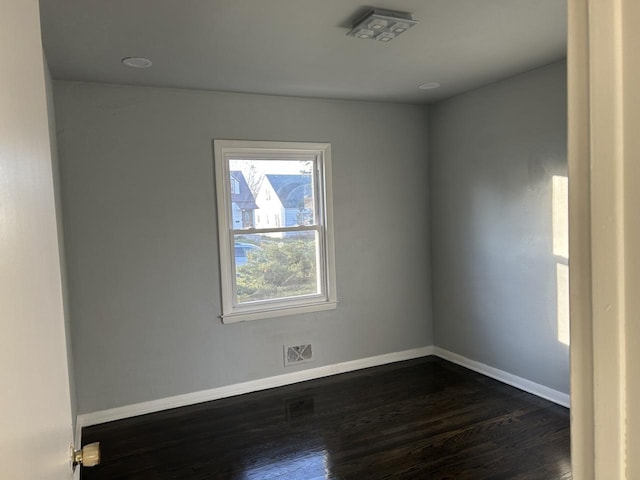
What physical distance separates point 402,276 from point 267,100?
80.0 inches

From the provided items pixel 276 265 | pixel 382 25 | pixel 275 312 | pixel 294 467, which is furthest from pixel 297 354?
pixel 382 25

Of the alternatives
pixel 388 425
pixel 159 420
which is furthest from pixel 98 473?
pixel 388 425

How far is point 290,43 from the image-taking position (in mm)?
2684

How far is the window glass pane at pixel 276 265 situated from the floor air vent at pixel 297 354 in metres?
0.45

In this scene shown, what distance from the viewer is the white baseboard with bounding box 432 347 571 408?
11.1 feet

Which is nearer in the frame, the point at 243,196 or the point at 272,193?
the point at 243,196

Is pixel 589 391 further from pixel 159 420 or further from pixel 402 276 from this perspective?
pixel 402 276

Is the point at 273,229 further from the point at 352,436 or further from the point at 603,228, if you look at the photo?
the point at 603,228

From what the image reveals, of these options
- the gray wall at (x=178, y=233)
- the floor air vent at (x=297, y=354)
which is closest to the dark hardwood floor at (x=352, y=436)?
the floor air vent at (x=297, y=354)

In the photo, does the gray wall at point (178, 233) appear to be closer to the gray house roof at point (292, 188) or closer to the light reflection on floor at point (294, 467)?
the gray house roof at point (292, 188)

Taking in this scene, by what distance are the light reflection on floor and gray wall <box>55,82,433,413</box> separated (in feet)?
3.69

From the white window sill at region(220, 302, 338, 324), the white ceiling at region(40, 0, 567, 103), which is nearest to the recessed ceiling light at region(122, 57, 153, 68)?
the white ceiling at region(40, 0, 567, 103)

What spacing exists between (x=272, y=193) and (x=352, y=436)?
2.01 m

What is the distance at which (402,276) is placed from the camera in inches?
175
